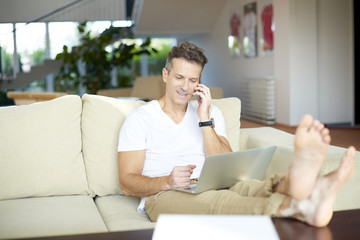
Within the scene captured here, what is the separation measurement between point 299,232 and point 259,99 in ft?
21.5

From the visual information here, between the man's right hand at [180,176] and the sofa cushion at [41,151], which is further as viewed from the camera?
the sofa cushion at [41,151]

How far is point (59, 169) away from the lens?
210cm

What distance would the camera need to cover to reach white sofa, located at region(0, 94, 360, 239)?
77.7 inches

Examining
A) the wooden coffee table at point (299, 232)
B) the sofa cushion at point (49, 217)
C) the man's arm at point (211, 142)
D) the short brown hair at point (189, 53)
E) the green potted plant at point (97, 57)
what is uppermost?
the green potted plant at point (97, 57)

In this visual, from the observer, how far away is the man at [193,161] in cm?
118

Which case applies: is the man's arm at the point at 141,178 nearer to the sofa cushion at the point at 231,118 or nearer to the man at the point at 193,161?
the man at the point at 193,161

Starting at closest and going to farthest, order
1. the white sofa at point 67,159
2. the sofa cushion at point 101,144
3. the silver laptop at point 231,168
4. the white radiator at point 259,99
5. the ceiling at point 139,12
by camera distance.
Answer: the silver laptop at point 231,168 < the white sofa at point 67,159 < the sofa cushion at point 101,144 < the white radiator at point 259,99 < the ceiling at point 139,12

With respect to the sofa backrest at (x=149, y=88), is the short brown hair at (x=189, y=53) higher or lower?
higher

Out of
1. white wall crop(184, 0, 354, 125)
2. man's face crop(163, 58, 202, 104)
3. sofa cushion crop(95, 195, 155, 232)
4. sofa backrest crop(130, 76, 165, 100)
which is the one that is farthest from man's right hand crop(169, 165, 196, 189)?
sofa backrest crop(130, 76, 165, 100)

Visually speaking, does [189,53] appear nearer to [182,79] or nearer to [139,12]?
[182,79]

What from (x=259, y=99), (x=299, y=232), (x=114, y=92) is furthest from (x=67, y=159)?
(x=259, y=99)

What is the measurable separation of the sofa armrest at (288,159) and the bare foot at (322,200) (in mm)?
556

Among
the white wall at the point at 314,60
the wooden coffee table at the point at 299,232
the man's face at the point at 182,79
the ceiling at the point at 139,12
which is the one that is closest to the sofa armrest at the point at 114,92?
the ceiling at the point at 139,12

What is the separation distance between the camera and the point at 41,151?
6.83ft
